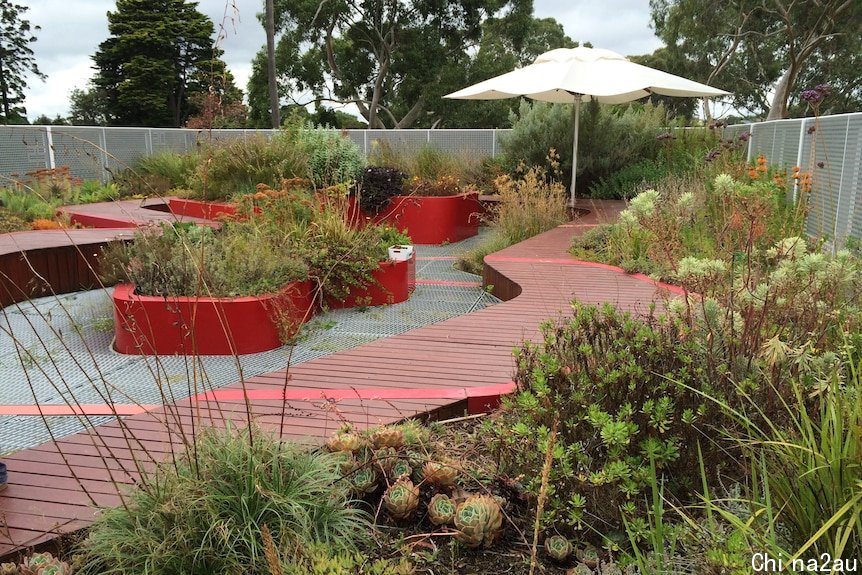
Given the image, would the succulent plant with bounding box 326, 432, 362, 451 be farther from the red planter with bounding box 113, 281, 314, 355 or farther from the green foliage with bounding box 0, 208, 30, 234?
the green foliage with bounding box 0, 208, 30, 234

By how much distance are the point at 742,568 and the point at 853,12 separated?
26767mm

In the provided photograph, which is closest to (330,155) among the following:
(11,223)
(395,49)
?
(11,223)

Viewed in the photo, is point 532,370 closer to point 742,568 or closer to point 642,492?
point 642,492

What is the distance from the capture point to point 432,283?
281 inches

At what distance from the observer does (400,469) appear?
2213 mm

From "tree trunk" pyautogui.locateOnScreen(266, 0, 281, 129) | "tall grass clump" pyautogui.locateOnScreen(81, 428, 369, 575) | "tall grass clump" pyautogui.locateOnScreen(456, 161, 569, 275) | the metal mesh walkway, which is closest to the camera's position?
"tall grass clump" pyautogui.locateOnScreen(81, 428, 369, 575)

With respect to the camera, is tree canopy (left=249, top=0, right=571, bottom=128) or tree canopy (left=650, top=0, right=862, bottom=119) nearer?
tree canopy (left=650, top=0, right=862, bottom=119)

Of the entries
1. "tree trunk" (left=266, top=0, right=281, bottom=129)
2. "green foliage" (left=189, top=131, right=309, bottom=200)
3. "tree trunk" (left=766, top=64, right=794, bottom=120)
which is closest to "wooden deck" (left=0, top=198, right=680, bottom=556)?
"green foliage" (left=189, top=131, right=309, bottom=200)

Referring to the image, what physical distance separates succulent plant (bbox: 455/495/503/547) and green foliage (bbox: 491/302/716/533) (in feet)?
0.51

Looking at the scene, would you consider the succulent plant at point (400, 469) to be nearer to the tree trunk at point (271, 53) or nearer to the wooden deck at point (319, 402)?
the wooden deck at point (319, 402)

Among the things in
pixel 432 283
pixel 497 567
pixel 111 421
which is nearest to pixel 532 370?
pixel 497 567

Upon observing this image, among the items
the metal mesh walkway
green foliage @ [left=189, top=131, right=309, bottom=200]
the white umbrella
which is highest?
the white umbrella

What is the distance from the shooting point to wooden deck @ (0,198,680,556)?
7.36ft

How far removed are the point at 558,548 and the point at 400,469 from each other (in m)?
0.58
